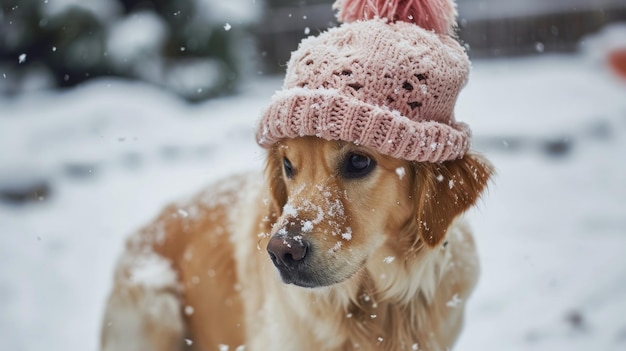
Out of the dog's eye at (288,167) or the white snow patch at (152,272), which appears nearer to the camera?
the dog's eye at (288,167)

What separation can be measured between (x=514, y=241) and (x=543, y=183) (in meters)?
1.38

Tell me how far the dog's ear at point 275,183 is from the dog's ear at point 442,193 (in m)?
0.60

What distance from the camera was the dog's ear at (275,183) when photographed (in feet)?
9.09

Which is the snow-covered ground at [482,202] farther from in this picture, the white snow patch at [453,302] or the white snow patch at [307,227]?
the white snow patch at [307,227]

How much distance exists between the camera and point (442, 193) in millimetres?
2486

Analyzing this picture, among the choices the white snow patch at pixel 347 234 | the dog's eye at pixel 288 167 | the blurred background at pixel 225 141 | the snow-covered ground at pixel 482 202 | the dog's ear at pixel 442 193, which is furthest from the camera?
the blurred background at pixel 225 141

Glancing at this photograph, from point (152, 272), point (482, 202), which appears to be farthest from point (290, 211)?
point (152, 272)

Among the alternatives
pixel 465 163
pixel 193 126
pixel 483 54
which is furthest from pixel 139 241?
pixel 483 54

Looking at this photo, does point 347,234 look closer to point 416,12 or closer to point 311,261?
point 311,261

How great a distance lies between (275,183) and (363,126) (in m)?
0.67

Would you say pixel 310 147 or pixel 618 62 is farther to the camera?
pixel 618 62

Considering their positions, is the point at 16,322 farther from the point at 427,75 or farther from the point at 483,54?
the point at 483,54

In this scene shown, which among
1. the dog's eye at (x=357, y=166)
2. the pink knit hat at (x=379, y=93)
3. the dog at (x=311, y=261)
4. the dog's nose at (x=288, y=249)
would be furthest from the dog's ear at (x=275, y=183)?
the dog's nose at (x=288, y=249)

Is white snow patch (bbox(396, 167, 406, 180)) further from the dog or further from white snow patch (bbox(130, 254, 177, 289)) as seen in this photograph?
white snow patch (bbox(130, 254, 177, 289))
